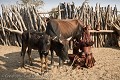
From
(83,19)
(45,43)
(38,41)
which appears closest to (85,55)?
(45,43)

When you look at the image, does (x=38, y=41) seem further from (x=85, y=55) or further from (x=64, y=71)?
(x=85, y=55)

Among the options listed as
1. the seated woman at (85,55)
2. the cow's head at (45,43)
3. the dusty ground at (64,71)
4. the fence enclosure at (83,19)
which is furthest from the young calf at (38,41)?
the fence enclosure at (83,19)

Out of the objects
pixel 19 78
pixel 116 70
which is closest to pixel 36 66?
pixel 19 78

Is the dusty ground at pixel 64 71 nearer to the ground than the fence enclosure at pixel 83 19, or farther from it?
nearer to the ground

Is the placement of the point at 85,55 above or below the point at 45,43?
below

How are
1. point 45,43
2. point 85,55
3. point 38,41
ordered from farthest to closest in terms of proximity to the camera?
point 85,55 → point 38,41 → point 45,43

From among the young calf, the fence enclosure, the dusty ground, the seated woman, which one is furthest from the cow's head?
the fence enclosure

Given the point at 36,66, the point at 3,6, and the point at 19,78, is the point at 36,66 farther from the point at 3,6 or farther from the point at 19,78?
the point at 3,6

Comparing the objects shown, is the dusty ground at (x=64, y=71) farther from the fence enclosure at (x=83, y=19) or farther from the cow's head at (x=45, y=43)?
the fence enclosure at (x=83, y=19)

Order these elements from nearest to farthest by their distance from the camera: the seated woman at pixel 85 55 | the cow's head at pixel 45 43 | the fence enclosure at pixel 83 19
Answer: the cow's head at pixel 45 43 → the seated woman at pixel 85 55 → the fence enclosure at pixel 83 19

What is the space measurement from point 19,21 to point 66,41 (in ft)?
15.1

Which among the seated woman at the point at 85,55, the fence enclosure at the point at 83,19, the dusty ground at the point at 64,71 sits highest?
the fence enclosure at the point at 83,19

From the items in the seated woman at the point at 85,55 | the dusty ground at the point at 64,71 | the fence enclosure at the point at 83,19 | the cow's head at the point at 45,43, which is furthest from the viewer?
the fence enclosure at the point at 83,19

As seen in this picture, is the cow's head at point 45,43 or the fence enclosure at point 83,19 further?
the fence enclosure at point 83,19
